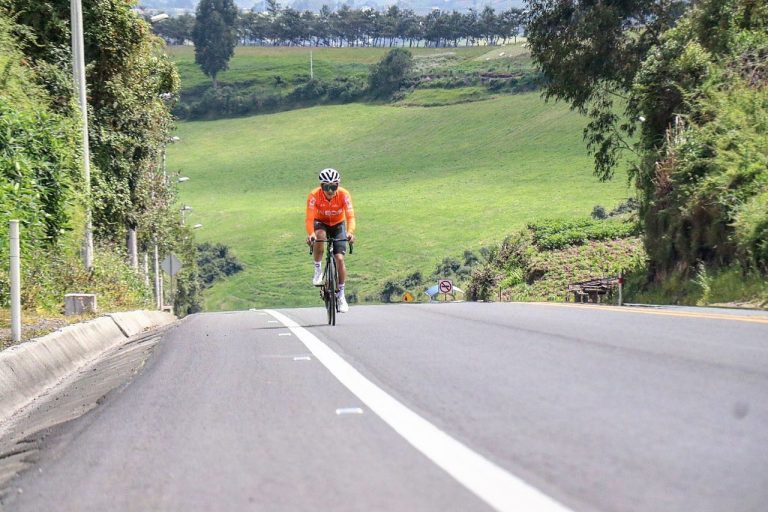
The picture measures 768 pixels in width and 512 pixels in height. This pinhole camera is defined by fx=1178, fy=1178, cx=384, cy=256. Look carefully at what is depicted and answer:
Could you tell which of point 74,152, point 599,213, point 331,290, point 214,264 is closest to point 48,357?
point 331,290

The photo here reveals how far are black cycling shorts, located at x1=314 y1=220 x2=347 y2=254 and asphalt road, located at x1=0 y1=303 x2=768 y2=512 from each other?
4147 millimetres

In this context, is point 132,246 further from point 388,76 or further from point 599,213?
point 388,76

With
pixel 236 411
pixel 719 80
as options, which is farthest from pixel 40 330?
pixel 719 80

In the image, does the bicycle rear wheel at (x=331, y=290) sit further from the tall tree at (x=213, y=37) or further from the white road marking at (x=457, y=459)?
the tall tree at (x=213, y=37)

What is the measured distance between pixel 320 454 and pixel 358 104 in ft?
526

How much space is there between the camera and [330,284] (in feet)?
56.3

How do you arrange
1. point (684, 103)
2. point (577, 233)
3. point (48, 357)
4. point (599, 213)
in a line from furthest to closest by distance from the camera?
point (599, 213) < point (577, 233) < point (684, 103) < point (48, 357)

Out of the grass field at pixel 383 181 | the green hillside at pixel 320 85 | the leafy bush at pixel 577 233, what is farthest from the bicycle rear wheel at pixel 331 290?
the green hillside at pixel 320 85

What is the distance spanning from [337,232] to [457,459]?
1129 centimetres

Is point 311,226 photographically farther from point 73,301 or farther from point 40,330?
point 73,301

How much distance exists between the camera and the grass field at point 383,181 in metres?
101

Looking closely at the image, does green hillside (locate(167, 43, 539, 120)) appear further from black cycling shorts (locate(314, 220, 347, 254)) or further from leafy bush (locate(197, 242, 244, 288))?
black cycling shorts (locate(314, 220, 347, 254))

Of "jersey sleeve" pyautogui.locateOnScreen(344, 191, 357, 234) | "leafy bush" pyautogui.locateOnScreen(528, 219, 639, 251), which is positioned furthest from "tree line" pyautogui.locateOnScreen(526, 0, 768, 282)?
"leafy bush" pyautogui.locateOnScreen(528, 219, 639, 251)

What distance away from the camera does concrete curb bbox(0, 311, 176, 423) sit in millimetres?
11195
